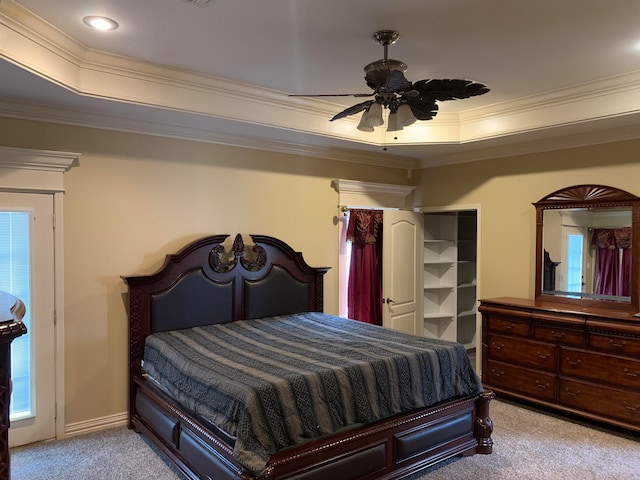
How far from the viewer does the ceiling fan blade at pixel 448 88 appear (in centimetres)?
235

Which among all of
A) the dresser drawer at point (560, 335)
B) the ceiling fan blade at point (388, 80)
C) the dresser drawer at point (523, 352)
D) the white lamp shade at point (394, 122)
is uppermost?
the ceiling fan blade at point (388, 80)

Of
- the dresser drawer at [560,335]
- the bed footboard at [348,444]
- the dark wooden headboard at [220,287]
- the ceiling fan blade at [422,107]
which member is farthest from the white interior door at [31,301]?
the dresser drawer at [560,335]

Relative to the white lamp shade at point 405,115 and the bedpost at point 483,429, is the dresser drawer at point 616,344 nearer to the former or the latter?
the bedpost at point 483,429

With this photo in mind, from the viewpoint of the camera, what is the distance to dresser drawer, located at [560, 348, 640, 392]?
11.3 ft

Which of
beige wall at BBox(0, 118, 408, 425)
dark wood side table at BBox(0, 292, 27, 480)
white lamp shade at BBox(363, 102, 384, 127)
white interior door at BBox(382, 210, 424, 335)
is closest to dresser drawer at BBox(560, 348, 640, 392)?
white interior door at BBox(382, 210, 424, 335)

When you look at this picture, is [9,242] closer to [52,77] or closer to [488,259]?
[52,77]

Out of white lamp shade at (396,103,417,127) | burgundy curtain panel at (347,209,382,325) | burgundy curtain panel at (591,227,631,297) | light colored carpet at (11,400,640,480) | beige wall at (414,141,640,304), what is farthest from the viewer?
burgundy curtain panel at (347,209,382,325)

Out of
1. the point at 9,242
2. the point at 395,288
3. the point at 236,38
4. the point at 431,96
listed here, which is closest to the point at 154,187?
the point at 9,242

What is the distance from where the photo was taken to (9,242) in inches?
127

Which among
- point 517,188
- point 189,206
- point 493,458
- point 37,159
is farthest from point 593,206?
point 37,159

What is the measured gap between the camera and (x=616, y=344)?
354cm

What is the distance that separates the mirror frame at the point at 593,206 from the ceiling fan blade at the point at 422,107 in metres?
2.20

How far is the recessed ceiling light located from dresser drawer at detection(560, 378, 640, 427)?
163 inches

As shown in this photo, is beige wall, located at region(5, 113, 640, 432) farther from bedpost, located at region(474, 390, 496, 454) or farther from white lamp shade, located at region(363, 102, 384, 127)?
white lamp shade, located at region(363, 102, 384, 127)
